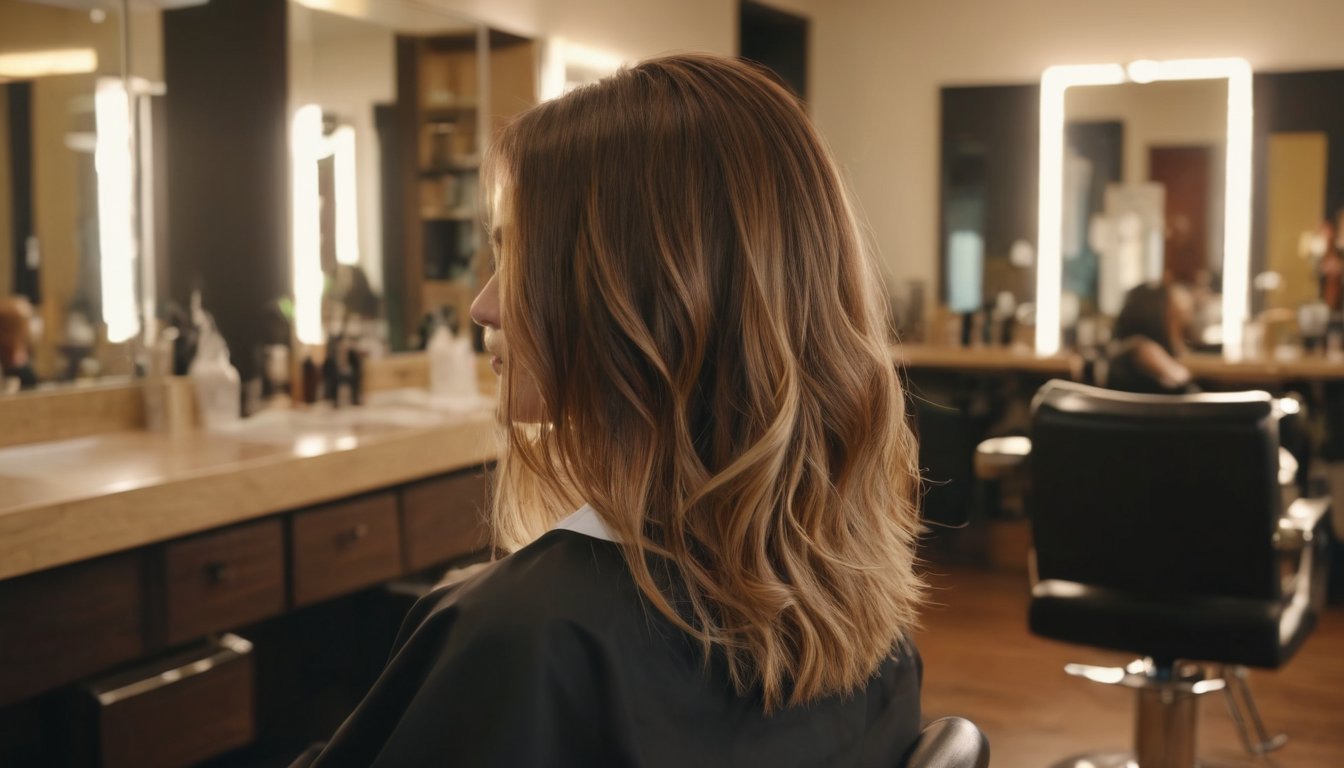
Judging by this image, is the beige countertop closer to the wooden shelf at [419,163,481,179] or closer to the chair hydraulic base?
the wooden shelf at [419,163,481,179]

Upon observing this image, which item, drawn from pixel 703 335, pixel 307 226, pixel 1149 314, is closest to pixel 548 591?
pixel 703 335

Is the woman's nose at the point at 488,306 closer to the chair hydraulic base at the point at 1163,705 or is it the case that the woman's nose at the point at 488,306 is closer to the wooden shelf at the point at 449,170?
the chair hydraulic base at the point at 1163,705

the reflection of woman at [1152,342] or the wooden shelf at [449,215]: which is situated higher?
the wooden shelf at [449,215]

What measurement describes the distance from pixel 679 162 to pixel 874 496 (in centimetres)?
32

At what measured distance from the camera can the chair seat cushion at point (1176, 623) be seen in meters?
2.18

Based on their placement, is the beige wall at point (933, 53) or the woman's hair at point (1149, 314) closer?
the woman's hair at point (1149, 314)

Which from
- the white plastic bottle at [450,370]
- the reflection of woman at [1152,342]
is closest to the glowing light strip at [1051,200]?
the reflection of woman at [1152,342]

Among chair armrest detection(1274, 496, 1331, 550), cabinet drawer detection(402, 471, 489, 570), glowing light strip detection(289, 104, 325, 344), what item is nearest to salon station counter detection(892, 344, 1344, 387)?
chair armrest detection(1274, 496, 1331, 550)

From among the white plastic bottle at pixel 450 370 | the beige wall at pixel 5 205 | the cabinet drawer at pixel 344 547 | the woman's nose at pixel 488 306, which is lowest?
the cabinet drawer at pixel 344 547

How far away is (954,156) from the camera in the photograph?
503 centimetres

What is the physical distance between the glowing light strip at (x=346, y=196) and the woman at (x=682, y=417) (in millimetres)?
2292

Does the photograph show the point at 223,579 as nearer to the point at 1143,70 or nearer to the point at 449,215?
the point at 449,215

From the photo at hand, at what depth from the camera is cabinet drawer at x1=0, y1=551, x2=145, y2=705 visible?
5.19ft

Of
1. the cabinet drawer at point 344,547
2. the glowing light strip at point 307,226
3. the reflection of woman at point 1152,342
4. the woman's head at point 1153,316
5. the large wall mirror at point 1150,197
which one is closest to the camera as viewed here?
the cabinet drawer at point 344,547
